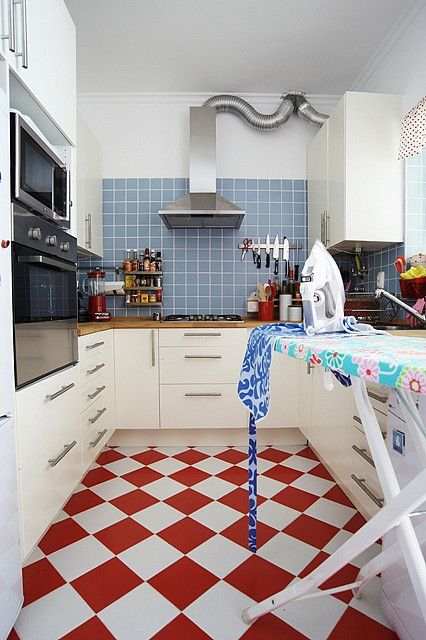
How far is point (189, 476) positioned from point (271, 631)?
105 cm

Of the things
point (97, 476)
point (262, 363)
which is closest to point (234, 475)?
point (97, 476)

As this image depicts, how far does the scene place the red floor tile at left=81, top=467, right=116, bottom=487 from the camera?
2.09 metres

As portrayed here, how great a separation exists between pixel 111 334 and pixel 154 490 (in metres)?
1.00

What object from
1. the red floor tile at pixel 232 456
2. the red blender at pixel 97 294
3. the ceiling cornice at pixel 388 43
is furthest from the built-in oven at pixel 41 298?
the ceiling cornice at pixel 388 43

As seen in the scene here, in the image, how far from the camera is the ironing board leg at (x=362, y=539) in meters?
0.73

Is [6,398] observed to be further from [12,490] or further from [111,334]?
[111,334]

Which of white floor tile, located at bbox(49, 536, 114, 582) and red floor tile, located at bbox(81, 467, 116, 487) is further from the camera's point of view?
red floor tile, located at bbox(81, 467, 116, 487)

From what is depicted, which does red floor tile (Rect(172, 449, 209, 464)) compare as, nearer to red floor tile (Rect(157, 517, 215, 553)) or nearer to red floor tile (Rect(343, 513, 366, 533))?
red floor tile (Rect(157, 517, 215, 553))

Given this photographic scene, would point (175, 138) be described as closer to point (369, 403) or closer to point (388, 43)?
point (388, 43)

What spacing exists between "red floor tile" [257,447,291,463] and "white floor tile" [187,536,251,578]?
88cm

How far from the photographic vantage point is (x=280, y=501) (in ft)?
6.12

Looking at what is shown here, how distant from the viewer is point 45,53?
4.87 ft

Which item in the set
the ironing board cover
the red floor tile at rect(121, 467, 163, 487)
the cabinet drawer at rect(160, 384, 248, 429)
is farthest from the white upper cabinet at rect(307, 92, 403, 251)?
the red floor tile at rect(121, 467, 163, 487)

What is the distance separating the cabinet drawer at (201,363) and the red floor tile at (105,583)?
123 centimetres
